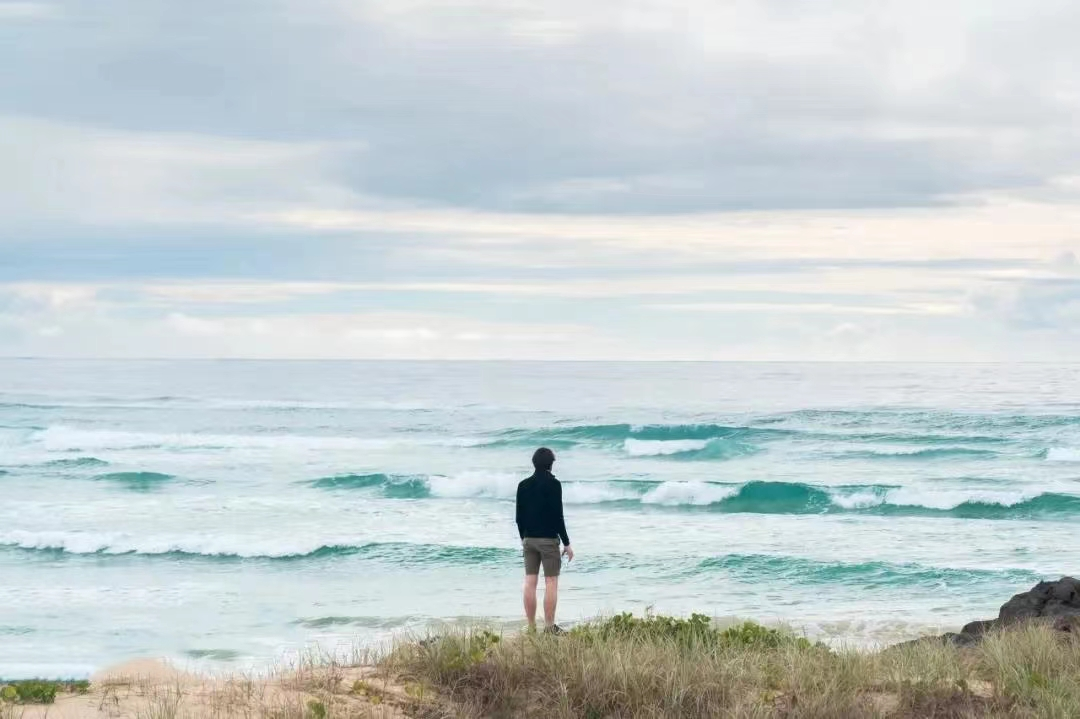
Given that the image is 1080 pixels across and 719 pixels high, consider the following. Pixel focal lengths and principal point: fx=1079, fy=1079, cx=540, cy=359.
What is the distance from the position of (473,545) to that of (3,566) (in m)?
8.87

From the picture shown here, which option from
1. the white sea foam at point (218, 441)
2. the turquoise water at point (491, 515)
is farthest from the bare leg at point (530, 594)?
the white sea foam at point (218, 441)

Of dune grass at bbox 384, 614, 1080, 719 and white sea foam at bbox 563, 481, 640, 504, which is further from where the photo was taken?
white sea foam at bbox 563, 481, 640, 504

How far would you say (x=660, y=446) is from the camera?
4006 centimetres

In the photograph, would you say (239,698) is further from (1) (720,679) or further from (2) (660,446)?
(2) (660,446)

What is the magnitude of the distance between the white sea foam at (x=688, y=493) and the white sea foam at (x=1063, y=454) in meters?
11.8

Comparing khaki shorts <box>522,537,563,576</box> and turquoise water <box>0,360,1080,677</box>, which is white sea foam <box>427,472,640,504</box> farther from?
khaki shorts <box>522,537,563,576</box>

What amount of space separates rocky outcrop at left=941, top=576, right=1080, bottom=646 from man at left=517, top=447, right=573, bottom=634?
4129mm

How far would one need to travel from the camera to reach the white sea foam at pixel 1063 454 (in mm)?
34091

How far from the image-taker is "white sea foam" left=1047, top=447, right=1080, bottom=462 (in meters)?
34.1

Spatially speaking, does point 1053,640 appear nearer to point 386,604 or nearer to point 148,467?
point 386,604

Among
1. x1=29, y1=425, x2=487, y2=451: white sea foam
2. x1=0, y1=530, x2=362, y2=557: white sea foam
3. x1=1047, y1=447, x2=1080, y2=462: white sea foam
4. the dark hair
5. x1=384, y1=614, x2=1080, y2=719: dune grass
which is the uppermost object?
the dark hair

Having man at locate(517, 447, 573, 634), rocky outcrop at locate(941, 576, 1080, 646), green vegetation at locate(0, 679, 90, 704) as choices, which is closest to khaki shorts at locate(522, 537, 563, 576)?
man at locate(517, 447, 573, 634)

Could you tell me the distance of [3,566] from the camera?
797 inches

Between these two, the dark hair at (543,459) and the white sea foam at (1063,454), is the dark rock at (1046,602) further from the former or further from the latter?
the white sea foam at (1063,454)
